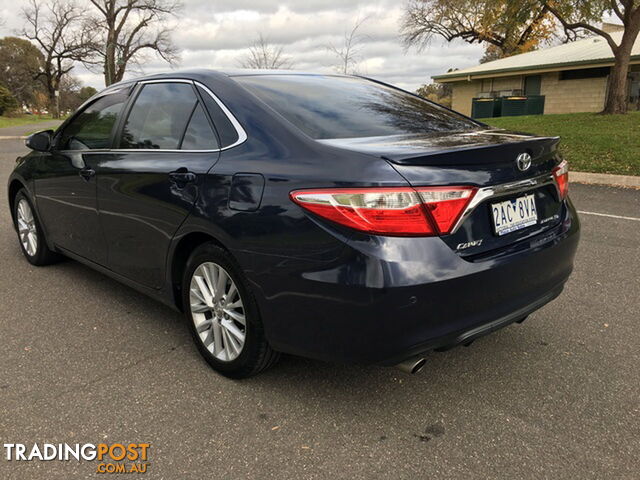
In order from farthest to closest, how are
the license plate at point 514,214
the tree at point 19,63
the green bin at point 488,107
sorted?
the tree at point 19,63 < the green bin at point 488,107 < the license plate at point 514,214

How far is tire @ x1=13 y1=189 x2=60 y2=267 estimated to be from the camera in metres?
4.64

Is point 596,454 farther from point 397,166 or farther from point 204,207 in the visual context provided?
point 204,207

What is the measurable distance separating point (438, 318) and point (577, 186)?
8.31m

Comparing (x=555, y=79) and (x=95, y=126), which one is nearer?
(x=95, y=126)

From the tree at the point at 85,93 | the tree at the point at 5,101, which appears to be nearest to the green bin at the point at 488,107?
the tree at the point at 5,101

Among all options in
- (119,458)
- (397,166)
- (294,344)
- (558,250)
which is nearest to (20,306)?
(119,458)

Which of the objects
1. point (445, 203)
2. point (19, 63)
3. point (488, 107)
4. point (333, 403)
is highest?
point (19, 63)

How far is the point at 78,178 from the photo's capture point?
12.4 ft

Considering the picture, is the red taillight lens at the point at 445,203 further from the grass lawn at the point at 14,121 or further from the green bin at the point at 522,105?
the grass lawn at the point at 14,121

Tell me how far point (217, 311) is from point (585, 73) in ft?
88.0

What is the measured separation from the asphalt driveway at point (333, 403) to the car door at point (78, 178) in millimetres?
551

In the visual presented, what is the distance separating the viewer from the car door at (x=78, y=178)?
3.65 meters

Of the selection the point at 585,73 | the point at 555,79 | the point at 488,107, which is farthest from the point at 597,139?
the point at 555,79

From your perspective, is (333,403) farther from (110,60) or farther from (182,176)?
(110,60)
